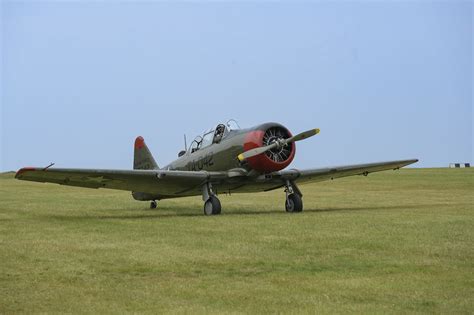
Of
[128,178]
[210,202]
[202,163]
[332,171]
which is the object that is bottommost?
[210,202]

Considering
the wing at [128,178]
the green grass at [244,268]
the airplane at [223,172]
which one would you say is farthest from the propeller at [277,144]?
the green grass at [244,268]

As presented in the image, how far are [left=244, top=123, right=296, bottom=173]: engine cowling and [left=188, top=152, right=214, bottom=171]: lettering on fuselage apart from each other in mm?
1681

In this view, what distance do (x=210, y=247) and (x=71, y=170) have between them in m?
7.35

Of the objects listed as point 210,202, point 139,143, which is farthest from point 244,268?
point 139,143

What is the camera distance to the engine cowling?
57.1 feet

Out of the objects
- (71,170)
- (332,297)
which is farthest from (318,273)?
(71,170)

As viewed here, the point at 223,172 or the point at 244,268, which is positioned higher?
the point at 223,172

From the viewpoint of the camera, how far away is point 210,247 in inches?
393

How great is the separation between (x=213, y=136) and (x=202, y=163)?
0.90 metres

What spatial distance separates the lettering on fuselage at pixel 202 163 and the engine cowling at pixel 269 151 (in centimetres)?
168

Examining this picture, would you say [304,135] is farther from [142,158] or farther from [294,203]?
[142,158]

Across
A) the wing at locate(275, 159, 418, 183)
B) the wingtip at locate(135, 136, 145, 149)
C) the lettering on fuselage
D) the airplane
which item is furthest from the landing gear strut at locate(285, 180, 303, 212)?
the wingtip at locate(135, 136, 145, 149)

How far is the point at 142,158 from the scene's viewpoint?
23406 mm

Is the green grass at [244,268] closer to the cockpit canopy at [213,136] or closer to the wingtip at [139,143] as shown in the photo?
the cockpit canopy at [213,136]
